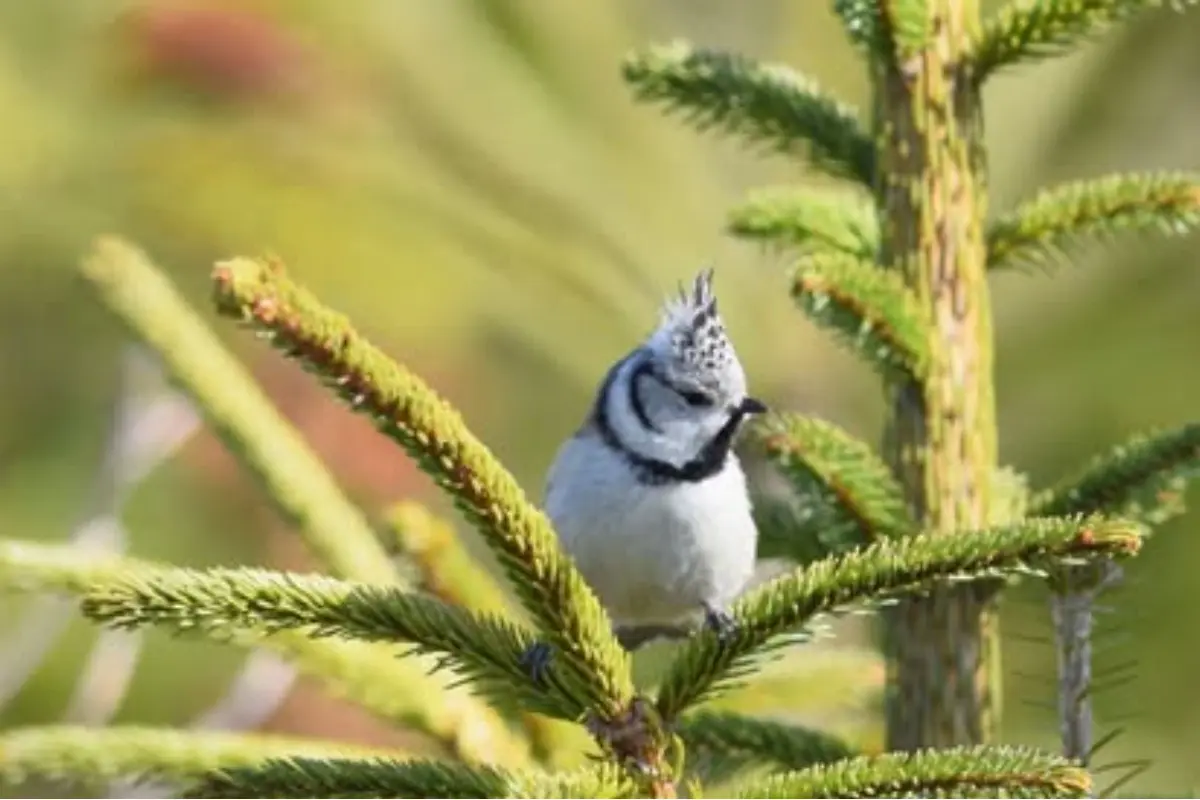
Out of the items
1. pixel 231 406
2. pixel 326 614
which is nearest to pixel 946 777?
pixel 326 614

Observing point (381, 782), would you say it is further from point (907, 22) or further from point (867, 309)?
point (907, 22)

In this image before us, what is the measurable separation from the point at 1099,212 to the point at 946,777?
2.13ft

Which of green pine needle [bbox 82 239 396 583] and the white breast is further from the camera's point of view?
the white breast

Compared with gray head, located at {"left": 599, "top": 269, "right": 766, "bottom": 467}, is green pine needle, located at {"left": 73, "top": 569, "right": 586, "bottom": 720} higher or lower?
lower

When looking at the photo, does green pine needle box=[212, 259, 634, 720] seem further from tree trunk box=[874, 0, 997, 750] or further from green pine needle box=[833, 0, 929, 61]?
green pine needle box=[833, 0, 929, 61]

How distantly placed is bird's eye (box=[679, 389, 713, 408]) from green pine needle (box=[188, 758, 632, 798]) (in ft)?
2.38

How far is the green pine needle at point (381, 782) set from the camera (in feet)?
4.55

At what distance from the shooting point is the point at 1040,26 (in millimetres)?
1814

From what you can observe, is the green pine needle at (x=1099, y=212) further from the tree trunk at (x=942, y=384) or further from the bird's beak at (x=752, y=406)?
the bird's beak at (x=752, y=406)

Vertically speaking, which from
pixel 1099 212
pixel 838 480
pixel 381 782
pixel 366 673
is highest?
pixel 1099 212

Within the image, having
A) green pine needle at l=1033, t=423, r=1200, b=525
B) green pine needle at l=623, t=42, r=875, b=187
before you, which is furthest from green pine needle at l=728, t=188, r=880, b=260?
green pine needle at l=1033, t=423, r=1200, b=525

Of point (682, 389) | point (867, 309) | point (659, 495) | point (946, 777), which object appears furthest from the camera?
point (659, 495)

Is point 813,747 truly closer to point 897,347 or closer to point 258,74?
point 897,347

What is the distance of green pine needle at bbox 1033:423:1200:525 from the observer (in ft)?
5.52
